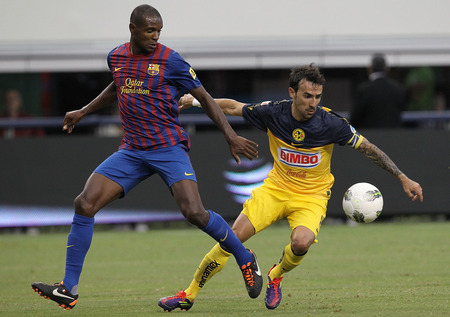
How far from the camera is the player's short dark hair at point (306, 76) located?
7.76 metres

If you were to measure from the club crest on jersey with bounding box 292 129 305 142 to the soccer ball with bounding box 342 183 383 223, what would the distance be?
0.73 meters

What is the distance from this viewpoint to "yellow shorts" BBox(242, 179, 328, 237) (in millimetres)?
7988

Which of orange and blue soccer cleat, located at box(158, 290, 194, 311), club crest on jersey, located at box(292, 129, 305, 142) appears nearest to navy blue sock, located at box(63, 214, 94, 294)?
orange and blue soccer cleat, located at box(158, 290, 194, 311)

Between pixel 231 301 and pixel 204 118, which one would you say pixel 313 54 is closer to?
pixel 204 118

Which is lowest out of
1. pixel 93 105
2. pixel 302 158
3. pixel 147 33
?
pixel 302 158

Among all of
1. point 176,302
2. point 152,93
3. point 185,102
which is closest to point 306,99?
point 185,102

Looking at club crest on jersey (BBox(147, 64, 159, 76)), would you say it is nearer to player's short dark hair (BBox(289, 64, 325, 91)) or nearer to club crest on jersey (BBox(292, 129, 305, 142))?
player's short dark hair (BBox(289, 64, 325, 91))

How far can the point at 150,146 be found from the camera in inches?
298

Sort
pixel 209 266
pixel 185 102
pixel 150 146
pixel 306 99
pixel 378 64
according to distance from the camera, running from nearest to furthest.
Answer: pixel 150 146
pixel 209 266
pixel 306 99
pixel 185 102
pixel 378 64

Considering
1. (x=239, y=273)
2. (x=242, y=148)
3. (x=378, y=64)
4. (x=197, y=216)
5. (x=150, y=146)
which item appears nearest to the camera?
(x=242, y=148)

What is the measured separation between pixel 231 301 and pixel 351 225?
6.71 meters

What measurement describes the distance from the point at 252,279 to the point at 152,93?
5.92ft

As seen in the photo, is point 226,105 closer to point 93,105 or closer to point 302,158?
point 302,158

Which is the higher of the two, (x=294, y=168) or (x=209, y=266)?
(x=294, y=168)
